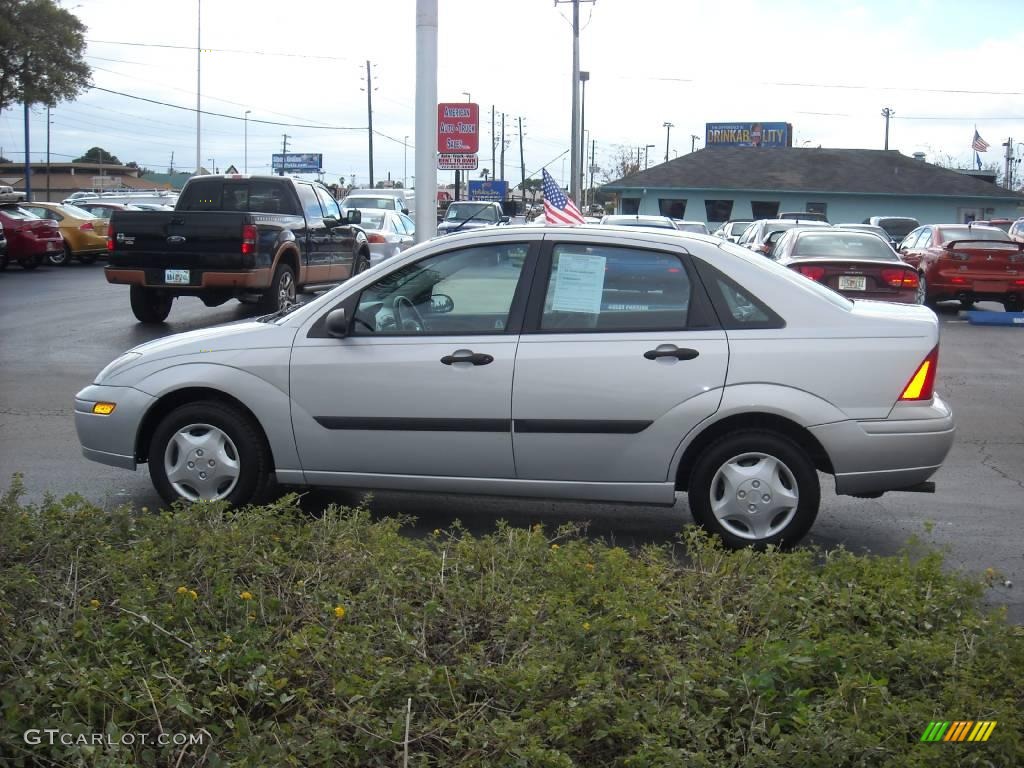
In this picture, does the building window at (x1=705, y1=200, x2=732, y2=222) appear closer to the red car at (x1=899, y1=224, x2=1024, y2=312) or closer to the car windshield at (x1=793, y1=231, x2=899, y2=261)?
the red car at (x1=899, y1=224, x2=1024, y2=312)

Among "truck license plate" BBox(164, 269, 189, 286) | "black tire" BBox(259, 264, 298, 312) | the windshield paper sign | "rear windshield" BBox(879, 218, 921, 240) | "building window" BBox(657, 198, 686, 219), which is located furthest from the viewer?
the windshield paper sign

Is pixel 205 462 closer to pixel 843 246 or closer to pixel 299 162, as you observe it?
pixel 843 246

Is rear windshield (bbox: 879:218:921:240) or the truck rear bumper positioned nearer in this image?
the truck rear bumper

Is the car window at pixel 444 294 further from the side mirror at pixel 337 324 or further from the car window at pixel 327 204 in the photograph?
the car window at pixel 327 204

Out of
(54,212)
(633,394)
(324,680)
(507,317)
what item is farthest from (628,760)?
(54,212)

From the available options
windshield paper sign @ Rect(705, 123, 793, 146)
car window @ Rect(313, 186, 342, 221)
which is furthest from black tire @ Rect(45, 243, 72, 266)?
windshield paper sign @ Rect(705, 123, 793, 146)

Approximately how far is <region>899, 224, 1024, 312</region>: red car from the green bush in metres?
16.2

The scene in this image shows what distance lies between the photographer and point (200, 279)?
14898mm

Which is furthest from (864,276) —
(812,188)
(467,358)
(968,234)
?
(812,188)

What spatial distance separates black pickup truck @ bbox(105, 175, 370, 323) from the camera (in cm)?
1481

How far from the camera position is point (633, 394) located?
229 inches

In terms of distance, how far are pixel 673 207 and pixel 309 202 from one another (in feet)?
125

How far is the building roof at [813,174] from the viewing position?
1996 inches

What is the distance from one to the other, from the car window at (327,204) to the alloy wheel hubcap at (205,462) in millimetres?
11830
